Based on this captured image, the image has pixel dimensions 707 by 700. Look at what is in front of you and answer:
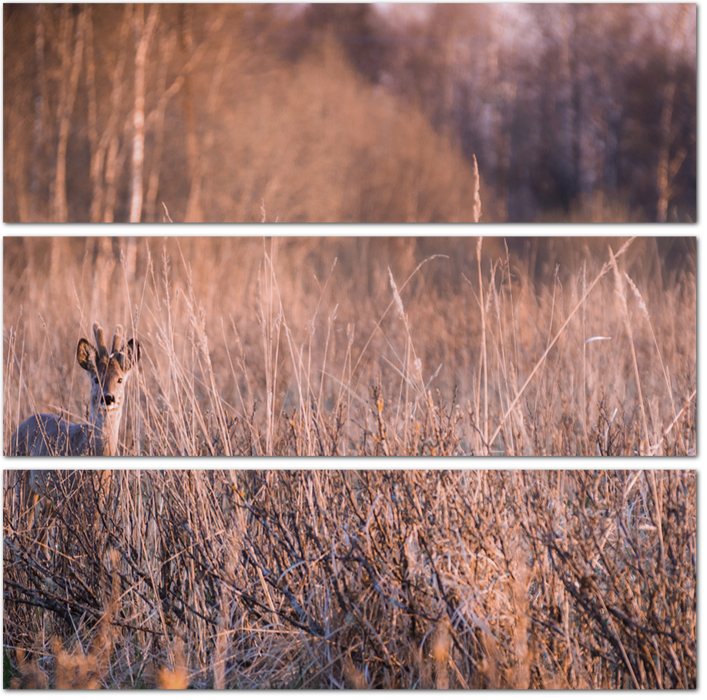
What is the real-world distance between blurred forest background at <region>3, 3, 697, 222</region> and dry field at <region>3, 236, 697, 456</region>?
143cm

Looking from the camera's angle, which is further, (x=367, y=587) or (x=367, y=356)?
(x=367, y=356)

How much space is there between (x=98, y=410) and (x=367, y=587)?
1.15 m

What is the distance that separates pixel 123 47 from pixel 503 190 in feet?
39.1

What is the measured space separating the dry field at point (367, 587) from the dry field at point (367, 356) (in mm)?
162

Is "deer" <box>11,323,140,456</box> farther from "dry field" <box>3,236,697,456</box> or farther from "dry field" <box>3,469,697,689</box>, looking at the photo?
"dry field" <box>3,469,697,689</box>

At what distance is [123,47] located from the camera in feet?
29.1

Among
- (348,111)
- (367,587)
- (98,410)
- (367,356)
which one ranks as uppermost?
(348,111)

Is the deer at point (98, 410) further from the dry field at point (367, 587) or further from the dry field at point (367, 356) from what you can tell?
the dry field at point (367, 587)

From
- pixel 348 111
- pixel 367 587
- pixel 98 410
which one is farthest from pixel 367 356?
pixel 348 111

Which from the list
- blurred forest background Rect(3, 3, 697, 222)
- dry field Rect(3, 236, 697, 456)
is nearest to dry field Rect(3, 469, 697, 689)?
dry field Rect(3, 236, 697, 456)

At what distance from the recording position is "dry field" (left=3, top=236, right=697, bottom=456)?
70.1 inches

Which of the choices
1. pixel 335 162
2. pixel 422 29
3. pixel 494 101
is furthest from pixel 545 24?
pixel 335 162

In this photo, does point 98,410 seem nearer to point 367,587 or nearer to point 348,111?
point 367,587

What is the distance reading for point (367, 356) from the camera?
3.68 meters
